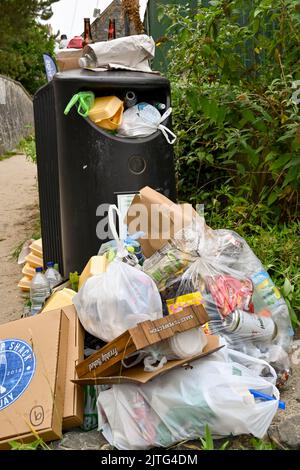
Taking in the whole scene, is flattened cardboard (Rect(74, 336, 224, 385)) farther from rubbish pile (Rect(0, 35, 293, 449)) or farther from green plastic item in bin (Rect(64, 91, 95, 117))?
green plastic item in bin (Rect(64, 91, 95, 117))

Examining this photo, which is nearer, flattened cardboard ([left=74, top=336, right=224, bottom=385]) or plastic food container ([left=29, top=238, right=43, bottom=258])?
flattened cardboard ([left=74, top=336, right=224, bottom=385])

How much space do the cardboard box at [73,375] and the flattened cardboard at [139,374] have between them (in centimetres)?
5

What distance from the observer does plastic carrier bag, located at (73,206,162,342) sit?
200cm

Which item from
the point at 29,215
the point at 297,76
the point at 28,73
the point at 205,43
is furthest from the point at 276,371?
the point at 28,73

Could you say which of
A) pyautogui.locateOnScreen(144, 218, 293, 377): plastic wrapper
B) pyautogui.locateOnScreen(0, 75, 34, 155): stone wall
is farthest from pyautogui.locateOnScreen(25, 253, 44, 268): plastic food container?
pyautogui.locateOnScreen(0, 75, 34, 155): stone wall

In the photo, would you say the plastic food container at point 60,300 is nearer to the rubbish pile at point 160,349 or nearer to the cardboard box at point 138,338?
the rubbish pile at point 160,349

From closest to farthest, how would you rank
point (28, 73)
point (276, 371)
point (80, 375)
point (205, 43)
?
1. point (80, 375)
2. point (276, 371)
3. point (205, 43)
4. point (28, 73)

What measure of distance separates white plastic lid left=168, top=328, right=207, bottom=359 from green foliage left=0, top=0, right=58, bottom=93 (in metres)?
18.4

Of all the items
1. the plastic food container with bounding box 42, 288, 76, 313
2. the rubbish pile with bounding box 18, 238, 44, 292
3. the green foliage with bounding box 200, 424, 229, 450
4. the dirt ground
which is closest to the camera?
the green foliage with bounding box 200, 424, 229, 450

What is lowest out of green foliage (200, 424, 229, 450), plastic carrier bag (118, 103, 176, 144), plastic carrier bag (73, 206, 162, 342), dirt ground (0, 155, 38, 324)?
dirt ground (0, 155, 38, 324)
